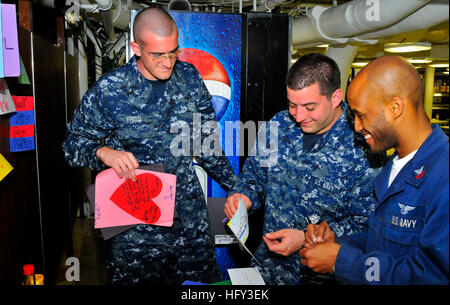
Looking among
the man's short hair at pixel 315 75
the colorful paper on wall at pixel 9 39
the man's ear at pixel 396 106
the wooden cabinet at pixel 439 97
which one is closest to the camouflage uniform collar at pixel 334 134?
the man's short hair at pixel 315 75

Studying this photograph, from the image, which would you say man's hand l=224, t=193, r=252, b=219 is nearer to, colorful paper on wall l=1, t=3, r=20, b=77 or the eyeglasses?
the eyeglasses

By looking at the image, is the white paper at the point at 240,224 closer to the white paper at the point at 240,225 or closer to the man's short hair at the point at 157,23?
the white paper at the point at 240,225

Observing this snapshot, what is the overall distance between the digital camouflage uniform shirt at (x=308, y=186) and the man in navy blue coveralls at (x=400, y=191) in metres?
0.39

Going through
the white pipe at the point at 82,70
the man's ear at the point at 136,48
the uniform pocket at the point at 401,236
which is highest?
the white pipe at the point at 82,70

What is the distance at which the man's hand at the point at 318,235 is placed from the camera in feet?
4.47

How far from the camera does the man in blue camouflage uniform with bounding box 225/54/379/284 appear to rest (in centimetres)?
156

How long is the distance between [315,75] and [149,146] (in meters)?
0.82

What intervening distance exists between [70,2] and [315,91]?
2.83 metres

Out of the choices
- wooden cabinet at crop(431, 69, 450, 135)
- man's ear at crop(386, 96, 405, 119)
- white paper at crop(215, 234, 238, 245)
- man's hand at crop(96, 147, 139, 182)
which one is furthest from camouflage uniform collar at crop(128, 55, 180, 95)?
→ wooden cabinet at crop(431, 69, 450, 135)

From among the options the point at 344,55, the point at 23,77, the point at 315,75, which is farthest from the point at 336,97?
the point at 344,55

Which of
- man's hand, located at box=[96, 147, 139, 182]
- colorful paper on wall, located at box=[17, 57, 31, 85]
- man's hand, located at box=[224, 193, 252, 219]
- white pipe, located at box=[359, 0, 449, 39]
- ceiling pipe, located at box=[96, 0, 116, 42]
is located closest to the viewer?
man's hand, located at box=[96, 147, 139, 182]

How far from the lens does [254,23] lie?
83.7 inches

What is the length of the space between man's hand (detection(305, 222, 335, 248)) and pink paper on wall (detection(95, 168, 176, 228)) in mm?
596
